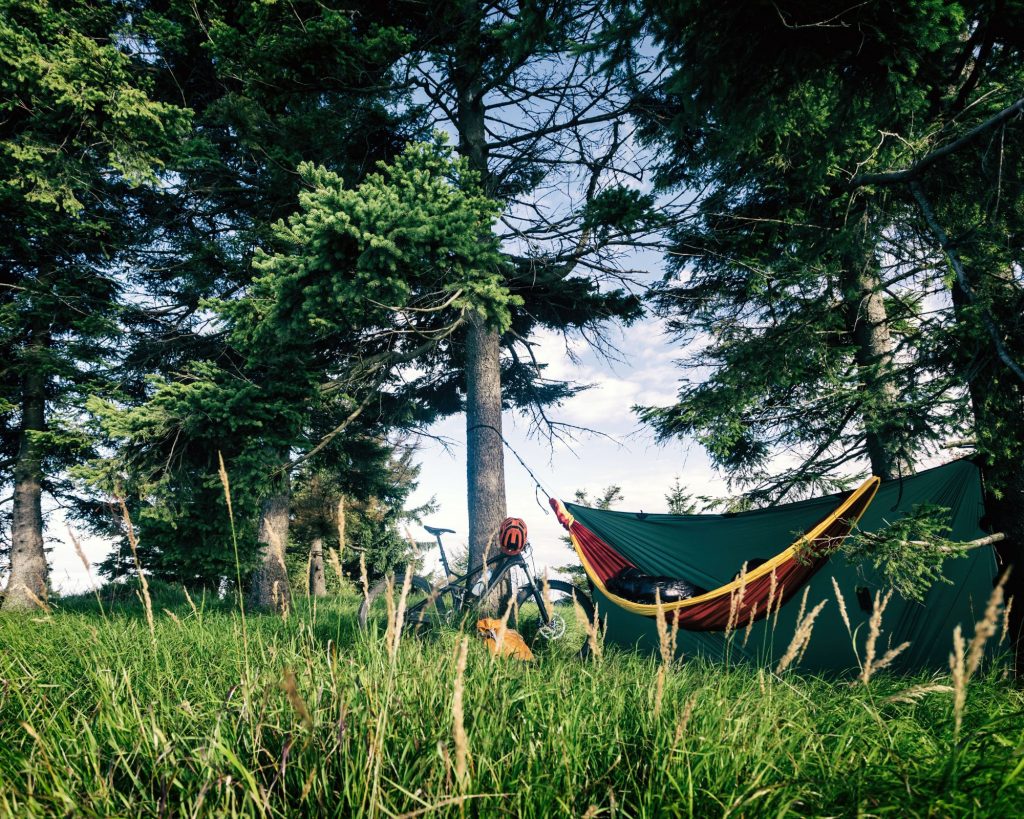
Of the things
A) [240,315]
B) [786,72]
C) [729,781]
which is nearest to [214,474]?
[240,315]

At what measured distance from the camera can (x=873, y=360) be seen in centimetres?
368

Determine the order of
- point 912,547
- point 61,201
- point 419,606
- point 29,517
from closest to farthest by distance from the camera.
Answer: point 912,547
point 419,606
point 61,201
point 29,517

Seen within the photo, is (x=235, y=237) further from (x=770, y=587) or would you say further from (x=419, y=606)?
(x=770, y=587)

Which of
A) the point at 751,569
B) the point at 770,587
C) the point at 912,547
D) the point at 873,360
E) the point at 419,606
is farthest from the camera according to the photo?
the point at 751,569

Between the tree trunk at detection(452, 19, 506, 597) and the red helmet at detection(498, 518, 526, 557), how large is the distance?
0.99m

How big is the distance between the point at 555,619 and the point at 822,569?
2.05 m

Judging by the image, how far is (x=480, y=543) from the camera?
16.6ft

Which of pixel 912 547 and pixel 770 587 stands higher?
pixel 912 547

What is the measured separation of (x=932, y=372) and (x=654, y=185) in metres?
3.49

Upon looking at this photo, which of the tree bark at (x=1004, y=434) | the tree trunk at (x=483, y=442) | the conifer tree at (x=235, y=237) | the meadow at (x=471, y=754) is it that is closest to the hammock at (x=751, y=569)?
the tree bark at (x=1004, y=434)

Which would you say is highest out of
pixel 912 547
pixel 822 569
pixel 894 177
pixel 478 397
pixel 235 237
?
pixel 235 237

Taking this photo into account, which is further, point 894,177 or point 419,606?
point 419,606

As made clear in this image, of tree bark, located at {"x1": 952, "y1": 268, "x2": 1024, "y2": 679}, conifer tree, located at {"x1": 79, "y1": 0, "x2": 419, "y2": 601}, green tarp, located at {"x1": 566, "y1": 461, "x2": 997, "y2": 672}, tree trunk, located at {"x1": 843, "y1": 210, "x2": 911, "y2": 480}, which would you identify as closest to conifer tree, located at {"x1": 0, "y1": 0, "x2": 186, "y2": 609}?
conifer tree, located at {"x1": 79, "y1": 0, "x2": 419, "y2": 601}

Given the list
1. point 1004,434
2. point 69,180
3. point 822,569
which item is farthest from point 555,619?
point 69,180
